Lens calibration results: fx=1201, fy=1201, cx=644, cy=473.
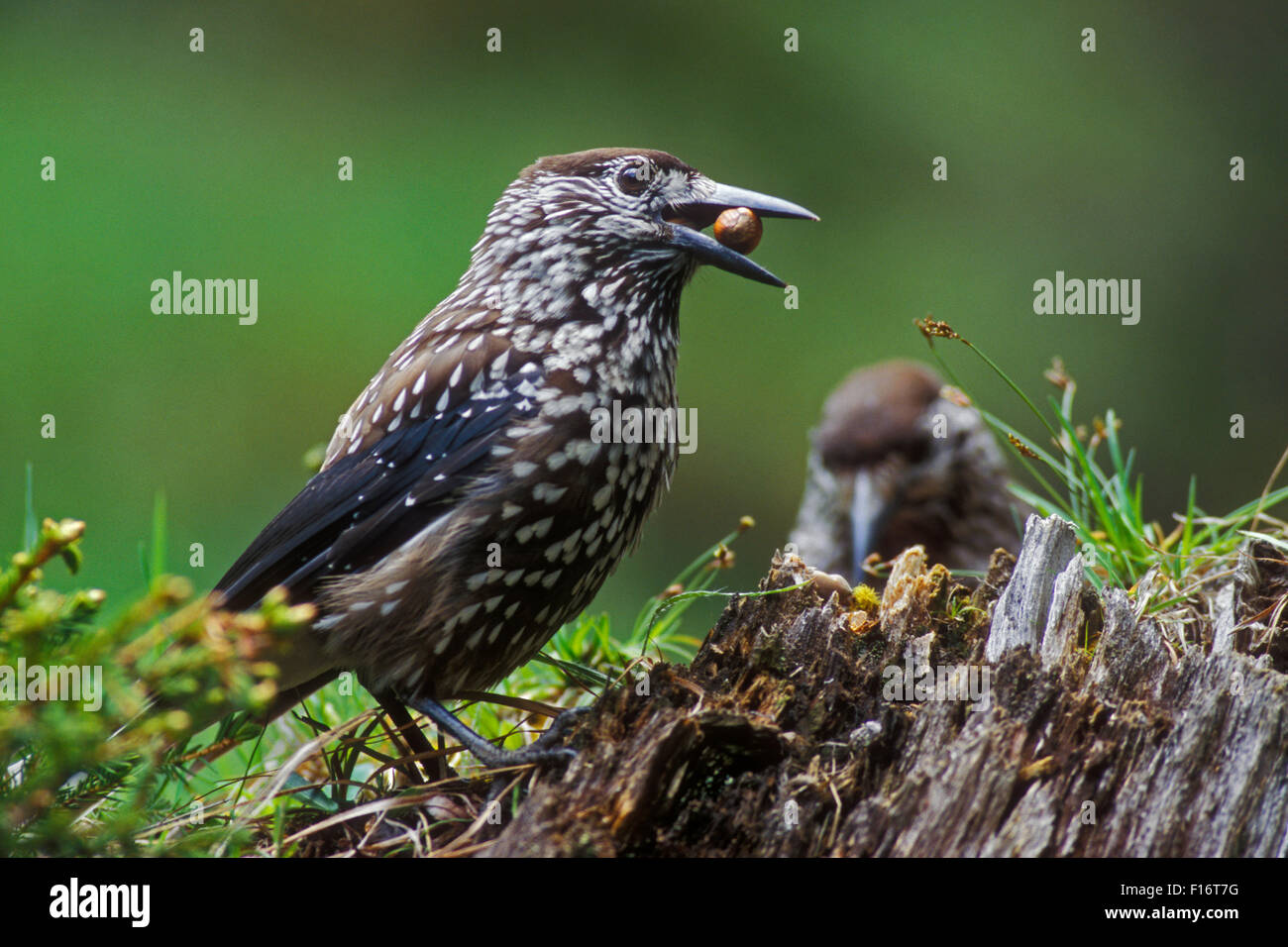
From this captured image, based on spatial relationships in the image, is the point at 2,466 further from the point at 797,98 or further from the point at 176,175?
the point at 797,98

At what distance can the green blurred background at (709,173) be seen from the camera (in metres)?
6.59

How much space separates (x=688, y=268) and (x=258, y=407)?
4751 mm

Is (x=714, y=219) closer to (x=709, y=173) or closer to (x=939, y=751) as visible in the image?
(x=939, y=751)

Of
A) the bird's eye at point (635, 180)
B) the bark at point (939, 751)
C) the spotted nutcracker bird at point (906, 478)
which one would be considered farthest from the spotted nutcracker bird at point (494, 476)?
the spotted nutcracker bird at point (906, 478)

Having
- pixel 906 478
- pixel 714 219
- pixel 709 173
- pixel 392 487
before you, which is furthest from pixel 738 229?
pixel 709 173

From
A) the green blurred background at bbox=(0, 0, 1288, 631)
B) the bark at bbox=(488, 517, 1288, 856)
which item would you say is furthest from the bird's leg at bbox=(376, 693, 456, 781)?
the green blurred background at bbox=(0, 0, 1288, 631)

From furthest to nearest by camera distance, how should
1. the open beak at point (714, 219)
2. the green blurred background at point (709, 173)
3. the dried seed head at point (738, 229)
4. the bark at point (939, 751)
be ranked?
1. the green blurred background at point (709, 173)
2. the dried seed head at point (738, 229)
3. the open beak at point (714, 219)
4. the bark at point (939, 751)

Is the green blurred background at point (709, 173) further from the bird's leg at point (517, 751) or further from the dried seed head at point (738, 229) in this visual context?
the bird's leg at point (517, 751)

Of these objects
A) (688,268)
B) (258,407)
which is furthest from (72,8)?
(688,268)

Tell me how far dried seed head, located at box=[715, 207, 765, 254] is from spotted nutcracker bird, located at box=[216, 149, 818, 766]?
2.3 inches

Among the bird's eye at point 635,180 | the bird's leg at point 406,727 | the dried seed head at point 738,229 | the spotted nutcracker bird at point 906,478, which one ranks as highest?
the bird's eye at point 635,180

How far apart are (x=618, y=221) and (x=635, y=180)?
0.12 meters

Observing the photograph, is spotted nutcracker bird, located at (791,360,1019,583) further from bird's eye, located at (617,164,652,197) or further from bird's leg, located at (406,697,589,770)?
bird's leg, located at (406,697,589,770)

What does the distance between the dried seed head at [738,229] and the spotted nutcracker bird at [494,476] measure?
0.06 m
